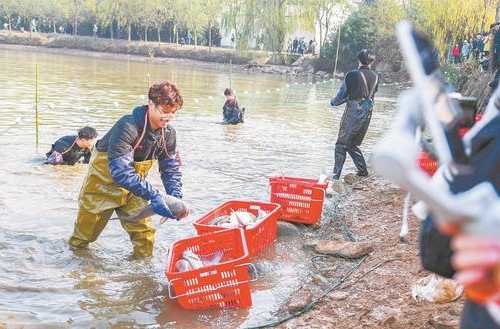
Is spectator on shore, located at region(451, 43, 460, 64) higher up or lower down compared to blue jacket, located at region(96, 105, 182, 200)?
higher up

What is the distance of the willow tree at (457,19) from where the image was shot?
95.5 ft

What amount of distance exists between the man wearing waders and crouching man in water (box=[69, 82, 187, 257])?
13.6 ft

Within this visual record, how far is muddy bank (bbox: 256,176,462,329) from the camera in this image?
404cm

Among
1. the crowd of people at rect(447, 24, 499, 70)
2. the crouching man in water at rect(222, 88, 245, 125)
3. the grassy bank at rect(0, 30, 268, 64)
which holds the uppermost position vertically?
the crowd of people at rect(447, 24, 499, 70)

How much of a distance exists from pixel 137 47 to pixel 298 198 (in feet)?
168

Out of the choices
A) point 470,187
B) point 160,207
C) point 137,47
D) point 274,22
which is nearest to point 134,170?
point 160,207

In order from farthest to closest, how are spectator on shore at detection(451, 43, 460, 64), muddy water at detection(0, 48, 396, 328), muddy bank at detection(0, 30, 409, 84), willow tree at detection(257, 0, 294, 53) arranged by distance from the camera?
1. willow tree at detection(257, 0, 294, 53)
2. muddy bank at detection(0, 30, 409, 84)
3. spectator on shore at detection(451, 43, 460, 64)
4. muddy water at detection(0, 48, 396, 328)

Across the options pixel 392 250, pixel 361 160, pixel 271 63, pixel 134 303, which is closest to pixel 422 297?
pixel 392 250

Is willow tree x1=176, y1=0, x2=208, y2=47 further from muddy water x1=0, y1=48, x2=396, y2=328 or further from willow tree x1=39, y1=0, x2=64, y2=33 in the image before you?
muddy water x1=0, y1=48, x2=396, y2=328

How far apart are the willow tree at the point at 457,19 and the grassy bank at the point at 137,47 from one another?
19493 millimetres

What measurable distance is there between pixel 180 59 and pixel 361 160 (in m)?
→ 43.4

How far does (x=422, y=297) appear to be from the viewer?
4.17m

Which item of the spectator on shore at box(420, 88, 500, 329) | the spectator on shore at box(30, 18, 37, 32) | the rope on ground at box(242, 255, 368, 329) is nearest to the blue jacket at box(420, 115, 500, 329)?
the spectator on shore at box(420, 88, 500, 329)

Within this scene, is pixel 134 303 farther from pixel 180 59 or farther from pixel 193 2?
pixel 193 2
